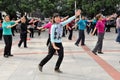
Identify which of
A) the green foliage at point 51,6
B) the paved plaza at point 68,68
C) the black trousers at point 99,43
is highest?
the green foliage at point 51,6

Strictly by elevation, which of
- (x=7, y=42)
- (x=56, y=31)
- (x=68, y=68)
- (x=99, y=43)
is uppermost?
(x=56, y=31)

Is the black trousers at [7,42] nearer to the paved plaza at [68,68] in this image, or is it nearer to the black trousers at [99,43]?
the paved plaza at [68,68]

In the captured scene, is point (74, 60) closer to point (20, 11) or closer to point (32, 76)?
point (32, 76)

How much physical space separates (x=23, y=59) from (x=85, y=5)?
114 ft

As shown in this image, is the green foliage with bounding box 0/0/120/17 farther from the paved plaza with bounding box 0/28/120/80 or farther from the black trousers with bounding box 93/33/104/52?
the paved plaza with bounding box 0/28/120/80

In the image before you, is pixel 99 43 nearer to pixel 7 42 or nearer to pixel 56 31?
pixel 7 42

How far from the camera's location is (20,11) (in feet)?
140

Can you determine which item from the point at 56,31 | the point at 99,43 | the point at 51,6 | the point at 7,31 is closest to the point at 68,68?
the point at 56,31

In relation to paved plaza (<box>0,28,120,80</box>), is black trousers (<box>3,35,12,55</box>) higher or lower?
higher

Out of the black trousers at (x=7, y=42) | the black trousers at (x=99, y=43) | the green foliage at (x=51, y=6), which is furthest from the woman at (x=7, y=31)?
the green foliage at (x=51, y=6)

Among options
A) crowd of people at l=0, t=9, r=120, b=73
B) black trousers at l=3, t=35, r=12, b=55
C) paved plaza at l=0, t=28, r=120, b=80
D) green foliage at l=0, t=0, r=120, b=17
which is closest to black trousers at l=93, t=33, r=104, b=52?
crowd of people at l=0, t=9, r=120, b=73

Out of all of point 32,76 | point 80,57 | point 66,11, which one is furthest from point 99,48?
point 66,11

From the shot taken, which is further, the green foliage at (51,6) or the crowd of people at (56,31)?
the green foliage at (51,6)

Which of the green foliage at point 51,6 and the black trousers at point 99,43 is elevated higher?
the green foliage at point 51,6
